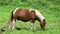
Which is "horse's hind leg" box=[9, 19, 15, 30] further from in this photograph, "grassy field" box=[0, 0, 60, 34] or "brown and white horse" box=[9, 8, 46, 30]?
"grassy field" box=[0, 0, 60, 34]

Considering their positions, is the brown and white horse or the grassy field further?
the brown and white horse

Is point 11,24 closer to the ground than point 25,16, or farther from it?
closer to the ground

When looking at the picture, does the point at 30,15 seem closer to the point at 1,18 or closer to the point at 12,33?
the point at 12,33

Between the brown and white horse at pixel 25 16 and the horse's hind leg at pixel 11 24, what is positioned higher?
the brown and white horse at pixel 25 16

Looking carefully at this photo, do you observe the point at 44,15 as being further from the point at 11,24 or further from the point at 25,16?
the point at 11,24

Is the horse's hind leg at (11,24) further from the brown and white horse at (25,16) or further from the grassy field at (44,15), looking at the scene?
the grassy field at (44,15)

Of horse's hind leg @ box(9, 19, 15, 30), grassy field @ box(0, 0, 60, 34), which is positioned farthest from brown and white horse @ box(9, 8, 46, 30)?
grassy field @ box(0, 0, 60, 34)

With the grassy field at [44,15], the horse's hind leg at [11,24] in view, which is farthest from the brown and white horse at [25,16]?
the grassy field at [44,15]

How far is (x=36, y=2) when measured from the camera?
2208cm

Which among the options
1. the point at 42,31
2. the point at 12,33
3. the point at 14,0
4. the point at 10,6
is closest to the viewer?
the point at 12,33

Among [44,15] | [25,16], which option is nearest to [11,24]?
[25,16]

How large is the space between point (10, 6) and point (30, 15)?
671cm

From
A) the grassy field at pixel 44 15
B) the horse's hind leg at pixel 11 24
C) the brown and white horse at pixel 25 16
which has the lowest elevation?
the grassy field at pixel 44 15

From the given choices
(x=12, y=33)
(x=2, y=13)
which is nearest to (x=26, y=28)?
(x=12, y=33)
